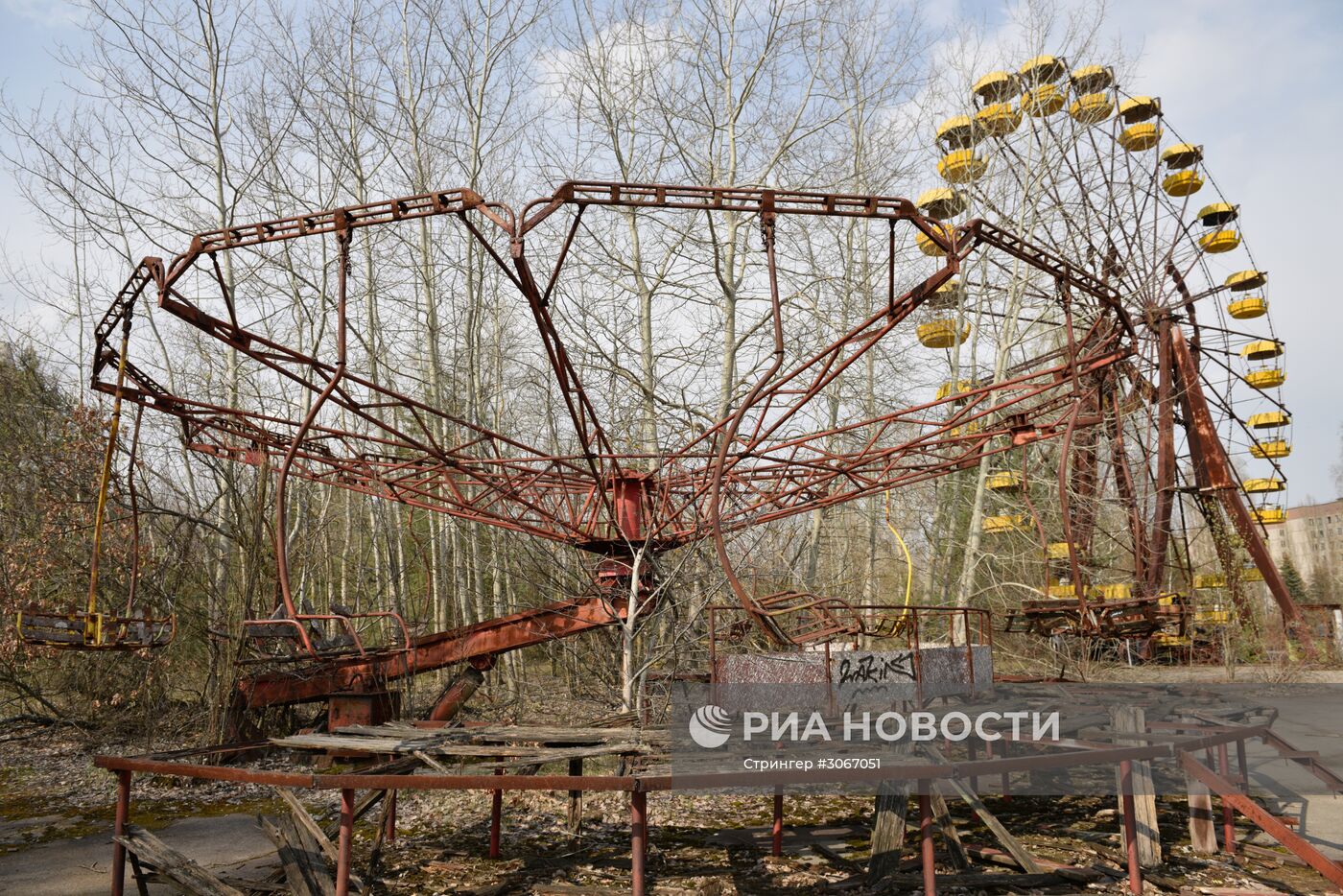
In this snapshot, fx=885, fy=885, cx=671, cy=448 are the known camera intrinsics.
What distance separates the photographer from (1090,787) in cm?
1027

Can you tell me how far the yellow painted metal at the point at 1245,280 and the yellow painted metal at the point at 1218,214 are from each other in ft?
4.67

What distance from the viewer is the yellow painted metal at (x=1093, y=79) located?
61.4 feet

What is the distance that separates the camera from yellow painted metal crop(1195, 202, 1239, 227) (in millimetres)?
22734

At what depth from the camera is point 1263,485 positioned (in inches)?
918

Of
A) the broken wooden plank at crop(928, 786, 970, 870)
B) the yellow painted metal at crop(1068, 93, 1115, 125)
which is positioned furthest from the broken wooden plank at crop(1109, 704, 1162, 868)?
the yellow painted metal at crop(1068, 93, 1115, 125)

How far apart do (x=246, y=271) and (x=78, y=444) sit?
15.1ft

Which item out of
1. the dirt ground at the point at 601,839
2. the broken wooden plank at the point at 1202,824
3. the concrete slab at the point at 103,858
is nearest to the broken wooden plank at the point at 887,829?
the dirt ground at the point at 601,839

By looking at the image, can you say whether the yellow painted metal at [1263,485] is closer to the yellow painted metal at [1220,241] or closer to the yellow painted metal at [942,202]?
the yellow painted metal at [1220,241]

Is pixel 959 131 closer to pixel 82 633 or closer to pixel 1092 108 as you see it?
pixel 1092 108

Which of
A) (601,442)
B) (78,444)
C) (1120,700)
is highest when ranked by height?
(78,444)

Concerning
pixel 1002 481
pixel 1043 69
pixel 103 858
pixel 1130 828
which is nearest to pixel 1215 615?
pixel 1002 481

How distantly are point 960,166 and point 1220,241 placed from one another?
8982 mm

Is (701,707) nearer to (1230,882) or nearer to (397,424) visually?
(1230,882)

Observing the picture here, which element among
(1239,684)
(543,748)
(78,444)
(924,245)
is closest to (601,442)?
(543,748)
